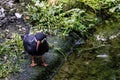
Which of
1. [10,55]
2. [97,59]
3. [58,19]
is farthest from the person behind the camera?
[58,19]

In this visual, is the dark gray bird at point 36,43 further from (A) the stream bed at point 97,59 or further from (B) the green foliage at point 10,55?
(A) the stream bed at point 97,59

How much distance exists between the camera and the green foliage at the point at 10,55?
5746 mm

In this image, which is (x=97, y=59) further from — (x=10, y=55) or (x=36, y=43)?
(x=10, y=55)

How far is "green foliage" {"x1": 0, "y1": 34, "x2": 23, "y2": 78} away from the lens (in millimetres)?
5746

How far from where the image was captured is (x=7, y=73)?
5672mm

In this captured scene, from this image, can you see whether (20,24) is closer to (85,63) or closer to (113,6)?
(85,63)

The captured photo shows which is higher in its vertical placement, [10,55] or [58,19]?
[58,19]

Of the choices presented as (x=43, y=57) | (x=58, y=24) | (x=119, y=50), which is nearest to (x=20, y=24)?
(x=58, y=24)

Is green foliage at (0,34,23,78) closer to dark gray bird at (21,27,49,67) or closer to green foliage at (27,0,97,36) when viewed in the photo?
dark gray bird at (21,27,49,67)

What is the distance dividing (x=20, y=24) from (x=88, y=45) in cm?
147

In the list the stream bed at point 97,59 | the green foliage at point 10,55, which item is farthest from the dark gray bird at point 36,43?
the stream bed at point 97,59

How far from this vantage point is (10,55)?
612 cm

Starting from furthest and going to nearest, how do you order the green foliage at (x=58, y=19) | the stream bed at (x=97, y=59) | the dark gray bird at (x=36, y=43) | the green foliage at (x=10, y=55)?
the green foliage at (x=58, y=19) < the stream bed at (x=97, y=59) < the green foliage at (x=10, y=55) < the dark gray bird at (x=36, y=43)

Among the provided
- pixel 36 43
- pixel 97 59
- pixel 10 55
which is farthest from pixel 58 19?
pixel 36 43
